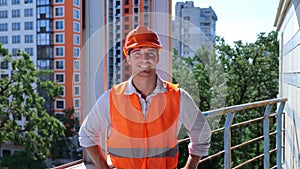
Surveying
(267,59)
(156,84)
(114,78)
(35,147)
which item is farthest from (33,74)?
(267,59)

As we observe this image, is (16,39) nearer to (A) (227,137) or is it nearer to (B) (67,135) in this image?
(B) (67,135)

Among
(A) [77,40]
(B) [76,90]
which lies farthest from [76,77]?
(A) [77,40]

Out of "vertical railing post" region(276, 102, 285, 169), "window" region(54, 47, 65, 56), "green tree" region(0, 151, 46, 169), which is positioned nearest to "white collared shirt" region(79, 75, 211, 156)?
"window" region(54, 47, 65, 56)

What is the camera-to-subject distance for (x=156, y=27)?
63.9 inches

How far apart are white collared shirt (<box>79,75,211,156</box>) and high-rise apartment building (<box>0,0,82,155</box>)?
543 mm

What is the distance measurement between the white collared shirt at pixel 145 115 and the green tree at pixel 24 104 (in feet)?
3.77

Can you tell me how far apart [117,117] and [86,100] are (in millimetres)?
408

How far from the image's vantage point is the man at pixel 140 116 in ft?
3.43

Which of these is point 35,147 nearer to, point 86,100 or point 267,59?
point 86,100

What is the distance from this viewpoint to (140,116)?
1047 mm

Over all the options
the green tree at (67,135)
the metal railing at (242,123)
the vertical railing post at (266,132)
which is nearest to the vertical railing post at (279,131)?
the metal railing at (242,123)

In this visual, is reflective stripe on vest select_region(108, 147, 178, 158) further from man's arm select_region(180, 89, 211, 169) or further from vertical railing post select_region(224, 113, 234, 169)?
vertical railing post select_region(224, 113, 234, 169)

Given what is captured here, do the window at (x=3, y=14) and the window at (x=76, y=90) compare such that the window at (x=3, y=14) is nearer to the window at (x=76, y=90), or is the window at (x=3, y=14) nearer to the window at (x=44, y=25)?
the window at (x=44, y=25)

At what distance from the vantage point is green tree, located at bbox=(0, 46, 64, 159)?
7.55ft
